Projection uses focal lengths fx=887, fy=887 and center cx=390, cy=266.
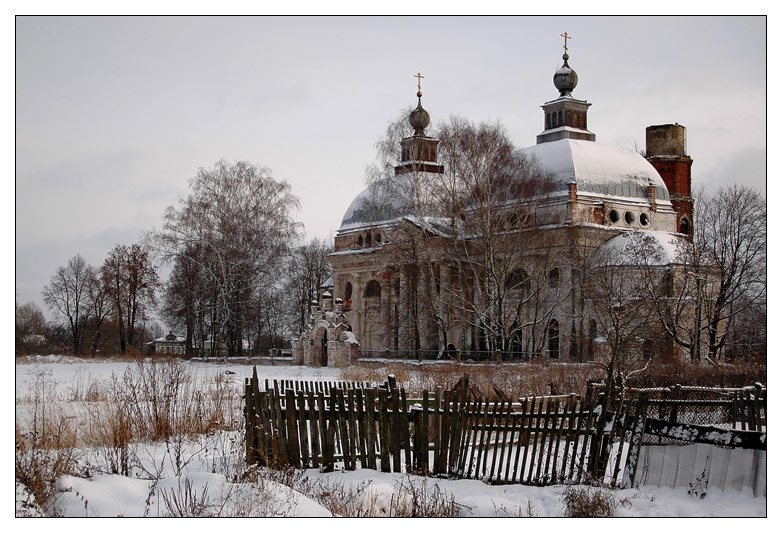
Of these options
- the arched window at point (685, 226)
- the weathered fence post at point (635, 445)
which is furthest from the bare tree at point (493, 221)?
the weathered fence post at point (635, 445)

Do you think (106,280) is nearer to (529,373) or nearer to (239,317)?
(239,317)

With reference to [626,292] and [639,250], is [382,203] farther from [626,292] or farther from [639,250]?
[626,292]

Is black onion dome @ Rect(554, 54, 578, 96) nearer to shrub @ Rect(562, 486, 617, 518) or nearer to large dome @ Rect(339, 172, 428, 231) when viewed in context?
large dome @ Rect(339, 172, 428, 231)

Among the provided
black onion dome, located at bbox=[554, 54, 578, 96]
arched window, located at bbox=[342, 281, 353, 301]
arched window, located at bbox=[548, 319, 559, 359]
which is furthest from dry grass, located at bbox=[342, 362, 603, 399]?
black onion dome, located at bbox=[554, 54, 578, 96]

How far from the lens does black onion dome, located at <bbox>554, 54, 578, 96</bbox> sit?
161 feet

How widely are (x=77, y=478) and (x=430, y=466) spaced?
4.29m

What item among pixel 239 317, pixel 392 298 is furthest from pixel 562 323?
pixel 239 317

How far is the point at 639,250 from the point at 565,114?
1563cm

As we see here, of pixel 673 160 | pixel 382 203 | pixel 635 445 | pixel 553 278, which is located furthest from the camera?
pixel 673 160

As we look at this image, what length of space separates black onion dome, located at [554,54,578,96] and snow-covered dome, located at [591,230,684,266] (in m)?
14.0

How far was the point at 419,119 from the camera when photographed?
4094 centimetres

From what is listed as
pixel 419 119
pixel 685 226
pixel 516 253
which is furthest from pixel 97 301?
pixel 685 226

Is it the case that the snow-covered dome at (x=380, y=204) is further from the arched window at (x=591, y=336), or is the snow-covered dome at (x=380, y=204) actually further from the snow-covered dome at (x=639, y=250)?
the arched window at (x=591, y=336)

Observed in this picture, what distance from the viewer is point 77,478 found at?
8.45 meters
